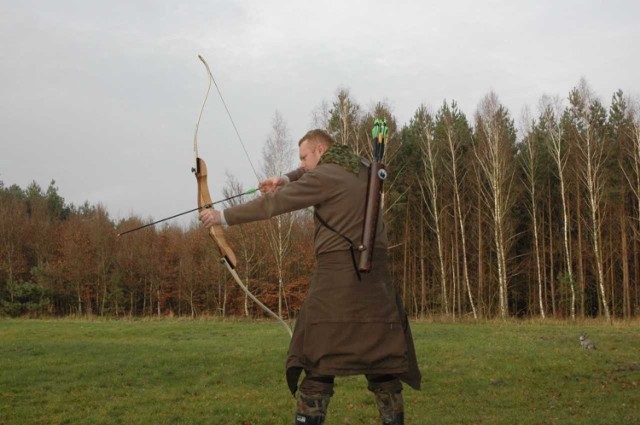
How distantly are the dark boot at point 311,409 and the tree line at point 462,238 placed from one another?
2508 centimetres

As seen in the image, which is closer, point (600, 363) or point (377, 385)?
point (377, 385)

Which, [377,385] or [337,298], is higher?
[337,298]

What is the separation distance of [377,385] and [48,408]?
6.36 m

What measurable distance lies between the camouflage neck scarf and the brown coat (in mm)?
40

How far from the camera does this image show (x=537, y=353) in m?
14.0

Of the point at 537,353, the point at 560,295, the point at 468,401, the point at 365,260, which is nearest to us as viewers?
the point at 365,260

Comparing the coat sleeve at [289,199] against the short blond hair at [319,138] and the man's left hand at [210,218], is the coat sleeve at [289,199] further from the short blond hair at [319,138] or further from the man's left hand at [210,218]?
the short blond hair at [319,138]

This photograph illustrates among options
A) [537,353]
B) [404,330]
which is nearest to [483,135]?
[537,353]

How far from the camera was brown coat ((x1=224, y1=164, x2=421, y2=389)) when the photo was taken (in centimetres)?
377

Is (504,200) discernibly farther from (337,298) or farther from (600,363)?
(337,298)

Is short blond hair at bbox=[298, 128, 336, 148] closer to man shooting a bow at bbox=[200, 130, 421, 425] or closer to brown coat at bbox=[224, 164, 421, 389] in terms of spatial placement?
man shooting a bow at bbox=[200, 130, 421, 425]

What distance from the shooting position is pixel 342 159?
13.3ft

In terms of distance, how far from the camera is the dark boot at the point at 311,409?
3.70 meters

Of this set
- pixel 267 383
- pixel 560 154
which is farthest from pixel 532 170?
pixel 267 383
